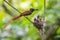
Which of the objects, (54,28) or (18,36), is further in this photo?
(18,36)

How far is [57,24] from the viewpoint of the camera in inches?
70.2

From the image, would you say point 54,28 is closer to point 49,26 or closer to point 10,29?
point 49,26

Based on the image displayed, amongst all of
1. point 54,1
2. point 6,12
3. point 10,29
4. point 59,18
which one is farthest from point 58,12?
point 6,12

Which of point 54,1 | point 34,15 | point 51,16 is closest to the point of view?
point 34,15

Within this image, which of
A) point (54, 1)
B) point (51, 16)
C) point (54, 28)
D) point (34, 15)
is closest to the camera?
point (34, 15)

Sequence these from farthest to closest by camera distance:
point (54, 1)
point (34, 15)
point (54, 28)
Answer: point (54, 1) → point (54, 28) → point (34, 15)

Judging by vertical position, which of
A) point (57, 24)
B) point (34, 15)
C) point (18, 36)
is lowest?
point (18, 36)

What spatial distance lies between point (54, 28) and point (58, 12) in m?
0.14

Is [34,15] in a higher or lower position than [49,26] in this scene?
higher

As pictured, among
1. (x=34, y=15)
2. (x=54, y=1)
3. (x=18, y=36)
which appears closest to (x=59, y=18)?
(x=54, y=1)

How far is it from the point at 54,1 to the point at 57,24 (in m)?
0.34

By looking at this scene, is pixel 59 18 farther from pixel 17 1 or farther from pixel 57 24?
pixel 17 1

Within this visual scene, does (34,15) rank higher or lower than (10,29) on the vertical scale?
higher

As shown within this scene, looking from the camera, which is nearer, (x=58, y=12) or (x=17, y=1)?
(x=58, y=12)
